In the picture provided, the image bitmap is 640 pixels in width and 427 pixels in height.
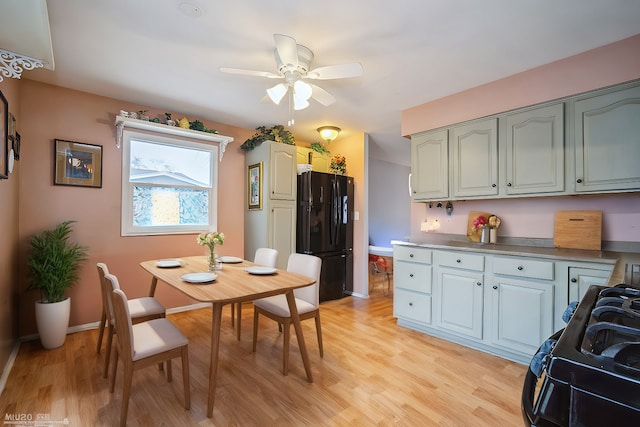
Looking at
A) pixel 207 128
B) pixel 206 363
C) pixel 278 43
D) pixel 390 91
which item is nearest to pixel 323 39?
pixel 278 43

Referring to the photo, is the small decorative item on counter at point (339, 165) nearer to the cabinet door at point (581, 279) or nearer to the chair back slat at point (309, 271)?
the chair back slat at point (309, 271)

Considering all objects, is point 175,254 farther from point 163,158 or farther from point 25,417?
point 25,417

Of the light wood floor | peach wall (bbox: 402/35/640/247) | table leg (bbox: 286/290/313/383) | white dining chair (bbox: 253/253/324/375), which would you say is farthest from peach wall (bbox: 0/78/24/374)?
peach wall (bbox: 402/35/640/247)

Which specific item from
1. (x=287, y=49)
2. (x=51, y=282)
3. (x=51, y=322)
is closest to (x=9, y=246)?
(x=51, y=282)

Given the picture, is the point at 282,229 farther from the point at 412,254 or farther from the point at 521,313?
the point at 521,313

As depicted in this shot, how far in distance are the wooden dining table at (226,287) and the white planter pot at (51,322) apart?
2.81 feet

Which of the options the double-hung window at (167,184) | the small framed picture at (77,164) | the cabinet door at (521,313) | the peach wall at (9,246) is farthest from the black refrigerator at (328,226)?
the peach wall at (9,246)

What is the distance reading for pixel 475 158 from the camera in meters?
2.83

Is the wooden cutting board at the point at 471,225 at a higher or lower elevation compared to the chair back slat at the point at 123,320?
higher

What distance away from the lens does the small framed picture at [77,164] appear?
2.80 metres

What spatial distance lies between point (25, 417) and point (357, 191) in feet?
12.7

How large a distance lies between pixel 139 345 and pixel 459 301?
254 cm

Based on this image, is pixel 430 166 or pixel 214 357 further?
pixel 430 166

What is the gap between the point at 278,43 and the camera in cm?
182
